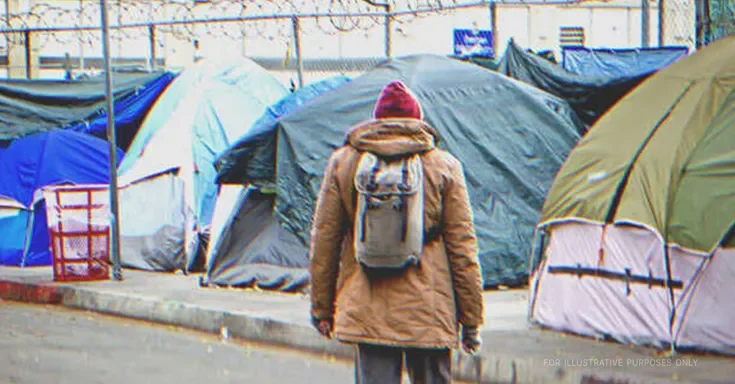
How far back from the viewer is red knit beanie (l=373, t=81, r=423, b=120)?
5688 mm

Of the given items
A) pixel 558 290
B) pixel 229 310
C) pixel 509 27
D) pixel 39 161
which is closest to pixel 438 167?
pixel 558 290

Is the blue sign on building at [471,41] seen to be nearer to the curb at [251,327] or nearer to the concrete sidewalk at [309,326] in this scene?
the concrete sidewalk at [309,326]

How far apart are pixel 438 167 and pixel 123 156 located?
12.7 m

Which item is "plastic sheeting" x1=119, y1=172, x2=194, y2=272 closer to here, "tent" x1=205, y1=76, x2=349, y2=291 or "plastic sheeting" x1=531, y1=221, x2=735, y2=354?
"tent" x1=205, y1=76, x2=349, y2=291

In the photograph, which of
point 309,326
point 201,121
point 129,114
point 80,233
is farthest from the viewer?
point 129,114

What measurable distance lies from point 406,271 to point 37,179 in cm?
1269

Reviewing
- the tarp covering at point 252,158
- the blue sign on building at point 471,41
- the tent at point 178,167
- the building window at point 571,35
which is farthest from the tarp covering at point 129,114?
the building window at point 571,35

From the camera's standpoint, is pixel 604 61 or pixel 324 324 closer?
pixel 324 324

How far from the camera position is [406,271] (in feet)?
17.9

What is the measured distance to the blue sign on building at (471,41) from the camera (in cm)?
1939

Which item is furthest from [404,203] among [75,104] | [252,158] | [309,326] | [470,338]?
[75,104]

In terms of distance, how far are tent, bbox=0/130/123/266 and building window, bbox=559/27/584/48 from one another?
13720 millimetres

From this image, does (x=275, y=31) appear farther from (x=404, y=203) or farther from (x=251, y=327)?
(x=404, y=203)


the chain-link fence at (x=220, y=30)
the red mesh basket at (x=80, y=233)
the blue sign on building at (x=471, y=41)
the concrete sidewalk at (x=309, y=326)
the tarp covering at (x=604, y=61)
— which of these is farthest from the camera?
the blue sign on building at (x=471, y=41)
